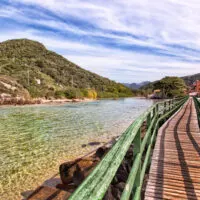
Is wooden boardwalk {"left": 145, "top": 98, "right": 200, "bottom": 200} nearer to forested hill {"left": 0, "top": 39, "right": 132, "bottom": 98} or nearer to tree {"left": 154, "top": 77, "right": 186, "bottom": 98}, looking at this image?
forested hill {"left": 0, "top": 39, "right": 132, "bottom": 98}

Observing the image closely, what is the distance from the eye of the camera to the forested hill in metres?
67.2

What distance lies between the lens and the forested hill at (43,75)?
67188mm

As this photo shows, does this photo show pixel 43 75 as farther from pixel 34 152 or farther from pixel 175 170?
pixel 175 170

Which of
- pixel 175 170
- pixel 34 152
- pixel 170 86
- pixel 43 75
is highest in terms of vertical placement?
pixel 43 75

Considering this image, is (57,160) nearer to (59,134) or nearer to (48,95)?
(59,134)

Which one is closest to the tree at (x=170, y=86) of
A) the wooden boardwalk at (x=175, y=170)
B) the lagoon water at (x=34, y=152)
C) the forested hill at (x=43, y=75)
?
the forested hill at (x=43, y=75)

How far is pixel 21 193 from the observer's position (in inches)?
263

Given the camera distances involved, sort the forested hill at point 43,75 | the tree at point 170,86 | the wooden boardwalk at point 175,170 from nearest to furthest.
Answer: the wooden boardwalk at point 175,170
the forested hill at point 43,75
the tree at point 170,86

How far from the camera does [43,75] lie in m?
84.9

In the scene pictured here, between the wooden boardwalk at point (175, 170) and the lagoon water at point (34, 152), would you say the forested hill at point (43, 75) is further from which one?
the wooden boardwalk at point (175, 170)

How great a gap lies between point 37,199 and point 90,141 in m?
8.95

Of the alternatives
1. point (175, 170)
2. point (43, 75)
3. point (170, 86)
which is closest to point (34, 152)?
point (175, 170)

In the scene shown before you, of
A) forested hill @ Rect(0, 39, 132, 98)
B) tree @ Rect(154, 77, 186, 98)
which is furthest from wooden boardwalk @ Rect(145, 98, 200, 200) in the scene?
tree @ Rect(154, 77, 186, 98)

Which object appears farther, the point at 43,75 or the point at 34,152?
the point at 43,75
